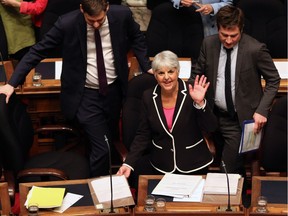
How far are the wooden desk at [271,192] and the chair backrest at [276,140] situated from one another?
357 mm

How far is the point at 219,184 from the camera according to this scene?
11.6ft

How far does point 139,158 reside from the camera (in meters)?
4.13

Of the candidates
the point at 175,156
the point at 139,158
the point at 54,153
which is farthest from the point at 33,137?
the point at 175,156

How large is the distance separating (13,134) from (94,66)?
0.63m

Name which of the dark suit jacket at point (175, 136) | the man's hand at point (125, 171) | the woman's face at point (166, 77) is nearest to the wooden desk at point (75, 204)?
the man's hand at point (125, 171)

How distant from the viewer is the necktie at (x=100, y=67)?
415 centimetres

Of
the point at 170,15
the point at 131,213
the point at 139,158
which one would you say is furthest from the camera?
the point at 170,15

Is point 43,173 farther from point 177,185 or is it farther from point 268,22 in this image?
point 268,22

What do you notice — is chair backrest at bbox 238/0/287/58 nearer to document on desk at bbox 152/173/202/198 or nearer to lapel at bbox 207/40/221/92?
lapel at bbox 207/40/221/92

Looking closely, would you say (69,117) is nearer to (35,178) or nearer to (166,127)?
(35,178)

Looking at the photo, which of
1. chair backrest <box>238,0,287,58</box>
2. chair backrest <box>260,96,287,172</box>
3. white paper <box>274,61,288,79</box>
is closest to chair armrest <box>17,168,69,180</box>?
chair backrest <box>260,96,287,172</box>

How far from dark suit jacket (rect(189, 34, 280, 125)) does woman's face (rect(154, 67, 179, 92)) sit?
31 centimetres

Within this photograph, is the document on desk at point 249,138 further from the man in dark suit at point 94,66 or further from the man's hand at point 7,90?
the man's hand at point 7,90

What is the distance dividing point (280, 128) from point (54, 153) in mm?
1313
